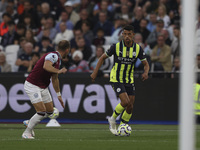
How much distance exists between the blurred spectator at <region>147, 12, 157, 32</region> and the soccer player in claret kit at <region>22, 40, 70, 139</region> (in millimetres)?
8169

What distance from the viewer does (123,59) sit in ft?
41.9

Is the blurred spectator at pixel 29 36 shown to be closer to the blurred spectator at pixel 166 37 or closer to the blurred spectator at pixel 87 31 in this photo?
the blurred spectator at pixel 87 31

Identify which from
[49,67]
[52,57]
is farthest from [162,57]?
[49,67]

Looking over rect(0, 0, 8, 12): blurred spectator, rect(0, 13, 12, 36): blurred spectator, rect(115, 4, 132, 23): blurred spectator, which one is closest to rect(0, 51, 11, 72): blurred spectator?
rect(0, 13, 12, 36): blurred spectator

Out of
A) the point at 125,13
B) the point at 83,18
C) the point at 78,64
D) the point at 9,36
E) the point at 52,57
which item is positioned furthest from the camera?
the point at 9,36

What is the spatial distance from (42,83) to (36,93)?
0.91 feet

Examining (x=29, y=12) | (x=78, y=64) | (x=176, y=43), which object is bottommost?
(x=78, y=64)

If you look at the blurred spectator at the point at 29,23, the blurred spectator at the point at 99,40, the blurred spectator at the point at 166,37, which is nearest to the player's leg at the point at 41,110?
the blurred spectator at the point at 166,37

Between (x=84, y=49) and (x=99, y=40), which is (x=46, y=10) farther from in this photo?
(x=84, y=49)

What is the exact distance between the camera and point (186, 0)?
17.3 feet

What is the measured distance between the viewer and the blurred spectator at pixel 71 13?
21.5 metres

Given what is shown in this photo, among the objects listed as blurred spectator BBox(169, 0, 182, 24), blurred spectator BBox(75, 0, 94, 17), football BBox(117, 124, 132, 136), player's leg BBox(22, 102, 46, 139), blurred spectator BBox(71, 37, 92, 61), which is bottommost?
football BBox(117, 124, 132, 136)

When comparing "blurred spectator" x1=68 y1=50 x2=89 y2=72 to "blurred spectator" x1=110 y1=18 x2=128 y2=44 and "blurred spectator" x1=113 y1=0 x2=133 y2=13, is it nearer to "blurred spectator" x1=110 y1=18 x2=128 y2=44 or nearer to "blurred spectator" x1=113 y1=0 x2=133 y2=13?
"blurred spectator" x1=110 y1=18 x2=128 y2=44

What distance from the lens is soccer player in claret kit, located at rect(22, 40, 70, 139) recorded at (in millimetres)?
11445
